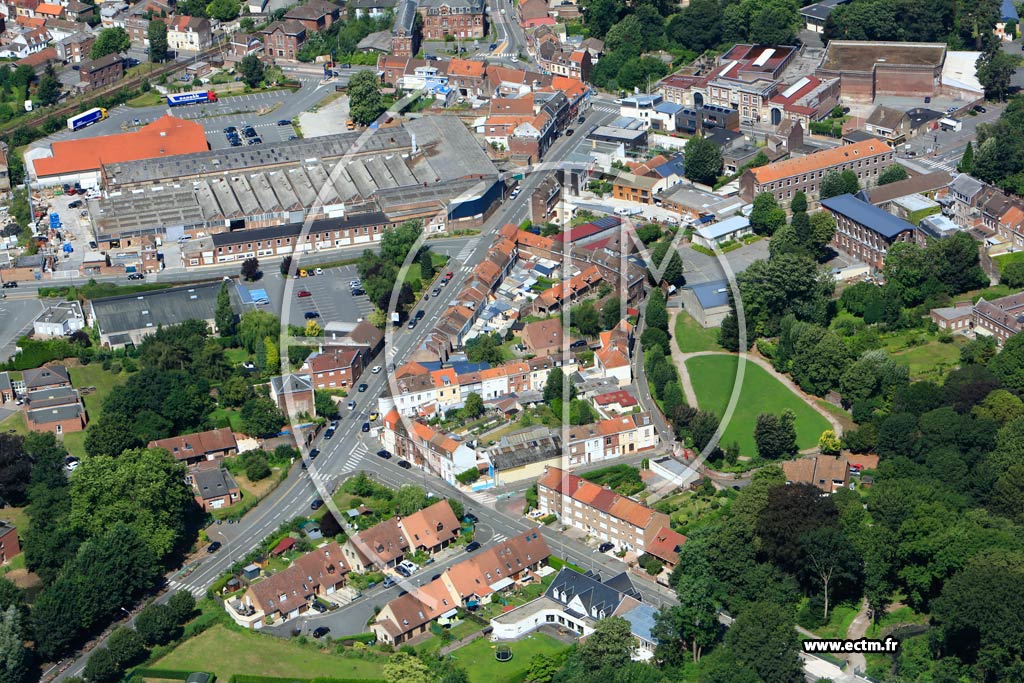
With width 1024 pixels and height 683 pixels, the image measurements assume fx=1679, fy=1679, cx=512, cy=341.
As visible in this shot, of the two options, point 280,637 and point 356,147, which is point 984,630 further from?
point 356,147

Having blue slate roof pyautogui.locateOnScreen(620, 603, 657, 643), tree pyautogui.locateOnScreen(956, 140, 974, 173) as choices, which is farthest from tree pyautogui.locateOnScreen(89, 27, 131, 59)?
blue slate roof pyautogui.locateOnScreen(620, 603, 657, 643)

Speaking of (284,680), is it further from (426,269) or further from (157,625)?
(426,269)

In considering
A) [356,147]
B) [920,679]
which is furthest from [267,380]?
[920,679]

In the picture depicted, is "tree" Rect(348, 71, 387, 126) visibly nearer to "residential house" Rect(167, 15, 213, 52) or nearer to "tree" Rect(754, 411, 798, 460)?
"residential house" Rect(167, 15, 213, 52)

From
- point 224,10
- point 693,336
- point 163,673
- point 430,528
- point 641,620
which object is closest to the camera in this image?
point 163,673

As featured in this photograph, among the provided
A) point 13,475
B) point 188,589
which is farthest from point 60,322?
point 188,589

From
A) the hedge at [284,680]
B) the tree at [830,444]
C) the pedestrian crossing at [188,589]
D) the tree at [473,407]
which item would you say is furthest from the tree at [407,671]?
the tree at [830,444]

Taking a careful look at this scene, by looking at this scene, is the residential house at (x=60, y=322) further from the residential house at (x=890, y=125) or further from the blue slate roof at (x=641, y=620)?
the residential house at (x=890, y=125)
